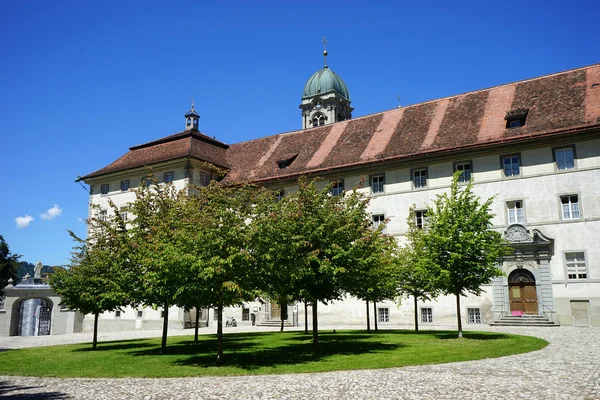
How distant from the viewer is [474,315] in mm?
30219

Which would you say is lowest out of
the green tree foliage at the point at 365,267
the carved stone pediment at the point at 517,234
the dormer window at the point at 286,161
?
the green tree foliage at the point at 365,267

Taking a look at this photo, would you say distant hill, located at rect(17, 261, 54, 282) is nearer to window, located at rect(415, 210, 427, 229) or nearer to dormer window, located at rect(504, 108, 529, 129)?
window, located at rect(415, 210, 427, 229)

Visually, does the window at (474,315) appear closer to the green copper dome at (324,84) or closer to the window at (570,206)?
the window at (570,206)

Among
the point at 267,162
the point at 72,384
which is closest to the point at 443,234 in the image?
the point at 72,384

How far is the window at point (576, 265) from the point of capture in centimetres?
2744

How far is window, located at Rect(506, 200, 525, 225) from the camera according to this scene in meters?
29.6

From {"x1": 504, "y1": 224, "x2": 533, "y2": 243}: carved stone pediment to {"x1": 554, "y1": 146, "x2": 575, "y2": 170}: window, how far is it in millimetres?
4050

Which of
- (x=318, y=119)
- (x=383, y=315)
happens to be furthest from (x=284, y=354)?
(x=318, y=119)

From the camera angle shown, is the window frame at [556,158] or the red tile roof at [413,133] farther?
the red tile roof at [413,133]

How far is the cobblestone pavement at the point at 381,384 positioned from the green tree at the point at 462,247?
6709mm

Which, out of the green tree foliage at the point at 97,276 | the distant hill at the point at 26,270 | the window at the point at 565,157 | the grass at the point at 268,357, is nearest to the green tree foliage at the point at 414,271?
the grass at the point at 268,357

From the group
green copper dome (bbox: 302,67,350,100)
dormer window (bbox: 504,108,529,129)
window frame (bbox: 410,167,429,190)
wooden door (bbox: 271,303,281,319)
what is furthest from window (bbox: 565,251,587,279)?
green copper dome (bbox: 302,67,350,100)

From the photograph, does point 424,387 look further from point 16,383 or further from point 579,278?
point 579,278

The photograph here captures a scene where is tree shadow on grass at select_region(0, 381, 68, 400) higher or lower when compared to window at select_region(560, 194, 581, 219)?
lower
